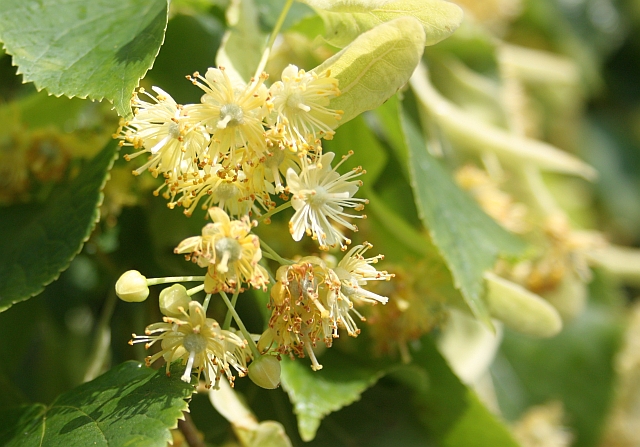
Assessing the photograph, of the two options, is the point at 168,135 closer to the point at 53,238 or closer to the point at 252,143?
the point at 252,143

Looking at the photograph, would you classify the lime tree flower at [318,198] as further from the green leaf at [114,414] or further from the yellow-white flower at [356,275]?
the green leaf at [114,414]

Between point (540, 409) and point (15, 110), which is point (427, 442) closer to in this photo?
point (540, 409)

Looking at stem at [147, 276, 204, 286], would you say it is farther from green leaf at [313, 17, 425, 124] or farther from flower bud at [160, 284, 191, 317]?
green leaf at [313, 17, 425, 124]

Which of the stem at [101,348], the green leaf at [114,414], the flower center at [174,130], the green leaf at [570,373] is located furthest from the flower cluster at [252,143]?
the green leaf at [570,373]

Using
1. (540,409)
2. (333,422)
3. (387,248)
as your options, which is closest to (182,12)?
(387,248)

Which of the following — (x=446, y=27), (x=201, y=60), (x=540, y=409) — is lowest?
(x=540, y=409)

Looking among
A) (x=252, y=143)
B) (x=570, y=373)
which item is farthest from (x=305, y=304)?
(x=570, y=373)

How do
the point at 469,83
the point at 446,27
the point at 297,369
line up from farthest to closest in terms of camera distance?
the point at 469,83, the point at 297,369, the point at 446,27

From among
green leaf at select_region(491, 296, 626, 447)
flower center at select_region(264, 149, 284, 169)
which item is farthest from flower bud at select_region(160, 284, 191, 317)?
green leaf at select_region(491, 296, 626, 447)
